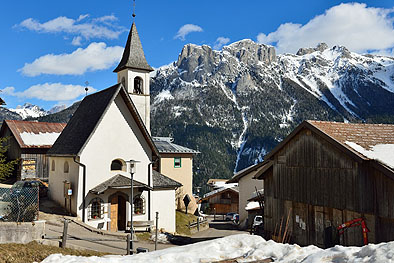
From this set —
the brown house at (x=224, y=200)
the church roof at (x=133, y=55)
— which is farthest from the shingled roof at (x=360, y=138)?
the brown house at (x=224, y=200)

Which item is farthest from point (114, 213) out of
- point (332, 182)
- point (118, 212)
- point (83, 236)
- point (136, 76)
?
point (332, 182)

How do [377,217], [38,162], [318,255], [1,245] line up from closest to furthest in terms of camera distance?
[318,255] → [1,245] → [377,217] → [38,162]

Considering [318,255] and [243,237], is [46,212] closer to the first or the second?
[243,237]

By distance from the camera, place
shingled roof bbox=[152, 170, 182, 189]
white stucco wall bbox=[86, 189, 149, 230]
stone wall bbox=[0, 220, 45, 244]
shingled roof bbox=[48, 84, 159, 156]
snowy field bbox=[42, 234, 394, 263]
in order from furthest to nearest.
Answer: shingled roof bbox=[152, 170, 182, 189]
shingled roof bbox=[48, 84, 159, 156]
white stucco wall bbox=[86, 189, 149, 230]
stone wall bbox=[0, 220, 45, 244]
snowy field bbox=[42, 234, 394, 263]

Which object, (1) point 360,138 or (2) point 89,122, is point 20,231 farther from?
(1) point 360,138

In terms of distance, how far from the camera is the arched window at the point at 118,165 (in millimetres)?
26458

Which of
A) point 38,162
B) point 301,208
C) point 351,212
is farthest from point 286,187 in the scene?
point 38,162

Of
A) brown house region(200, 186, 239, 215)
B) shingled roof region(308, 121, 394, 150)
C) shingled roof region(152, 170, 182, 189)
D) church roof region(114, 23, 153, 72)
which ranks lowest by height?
brown house region(200, 186, 239, 215)

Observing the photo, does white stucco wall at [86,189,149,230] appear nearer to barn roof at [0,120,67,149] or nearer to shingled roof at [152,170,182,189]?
shingled roof at [152,170,182,189]

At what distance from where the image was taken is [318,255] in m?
6.88

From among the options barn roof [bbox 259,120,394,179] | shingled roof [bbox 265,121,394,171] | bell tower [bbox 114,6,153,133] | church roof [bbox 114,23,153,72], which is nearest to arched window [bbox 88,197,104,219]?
bell tower [bbox 114,6,153,133]

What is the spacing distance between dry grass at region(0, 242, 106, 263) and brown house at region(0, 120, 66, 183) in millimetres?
25943

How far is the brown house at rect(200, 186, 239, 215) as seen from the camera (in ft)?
192

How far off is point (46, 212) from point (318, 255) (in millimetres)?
21492
